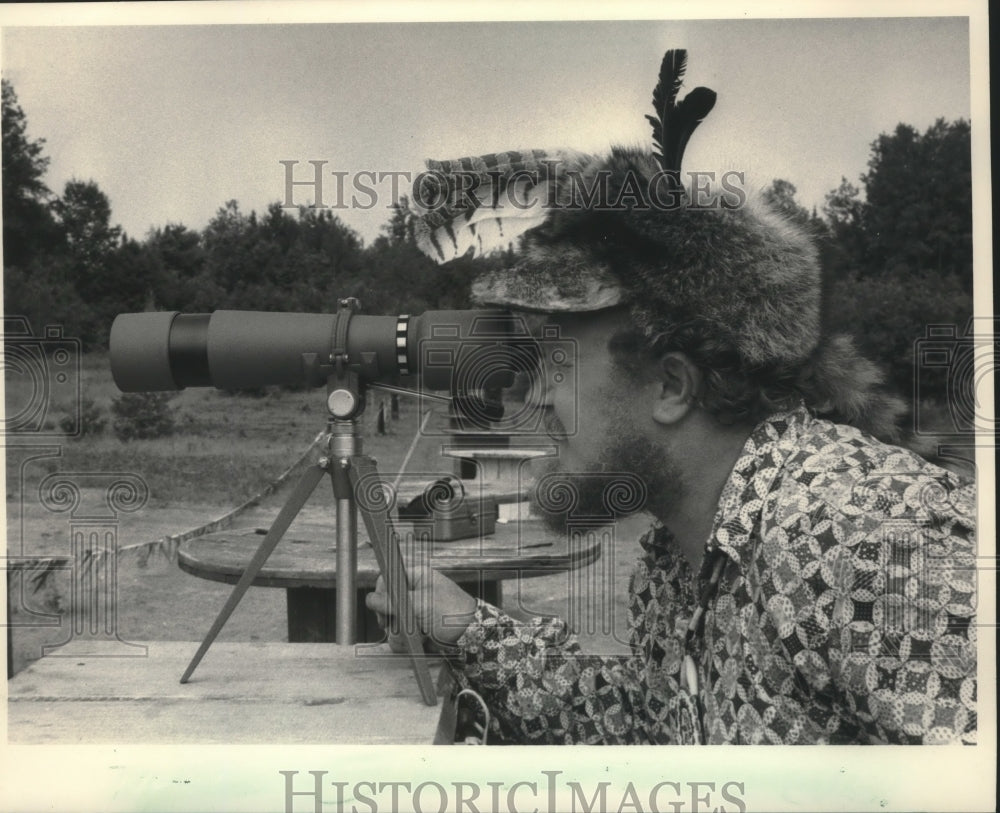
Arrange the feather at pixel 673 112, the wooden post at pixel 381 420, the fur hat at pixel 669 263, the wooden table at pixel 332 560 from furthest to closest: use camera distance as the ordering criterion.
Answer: the wooden table at pixel 332 560 < the wooden post at pixel 381 420 < the feather at pixel 673 112 < the fur hat at pixel 669 263

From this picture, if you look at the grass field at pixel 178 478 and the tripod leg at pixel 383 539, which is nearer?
the tripod leg at pixel 383 539

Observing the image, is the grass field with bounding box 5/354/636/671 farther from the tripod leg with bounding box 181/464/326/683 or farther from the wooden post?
the tripod leg with bounding box 181/464/326/683

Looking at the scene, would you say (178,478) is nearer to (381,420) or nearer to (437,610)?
(381,420)

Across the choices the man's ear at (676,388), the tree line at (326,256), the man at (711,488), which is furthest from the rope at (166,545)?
the man's ear at (676,388)

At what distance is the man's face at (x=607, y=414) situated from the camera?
1.32 metres

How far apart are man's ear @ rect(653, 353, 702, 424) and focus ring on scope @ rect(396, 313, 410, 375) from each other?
0.35m

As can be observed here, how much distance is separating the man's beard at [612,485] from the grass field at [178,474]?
0.38 meters

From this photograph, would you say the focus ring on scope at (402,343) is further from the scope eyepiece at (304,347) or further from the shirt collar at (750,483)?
the shirt collar at (750,483)

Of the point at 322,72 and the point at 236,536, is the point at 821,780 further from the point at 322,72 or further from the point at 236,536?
the point at 236,536

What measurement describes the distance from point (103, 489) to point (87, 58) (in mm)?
793

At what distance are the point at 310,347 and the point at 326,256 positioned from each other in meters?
0.77

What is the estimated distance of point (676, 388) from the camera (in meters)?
1.32

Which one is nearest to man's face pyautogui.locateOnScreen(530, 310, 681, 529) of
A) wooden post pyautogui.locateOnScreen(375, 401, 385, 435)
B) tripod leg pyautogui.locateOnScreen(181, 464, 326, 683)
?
tripod leg pyautogui.locateOnScreen(181, 464, 326, 683)

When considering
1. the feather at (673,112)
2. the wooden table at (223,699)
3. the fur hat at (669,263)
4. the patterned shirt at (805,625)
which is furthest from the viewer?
the feather at (673,112)
